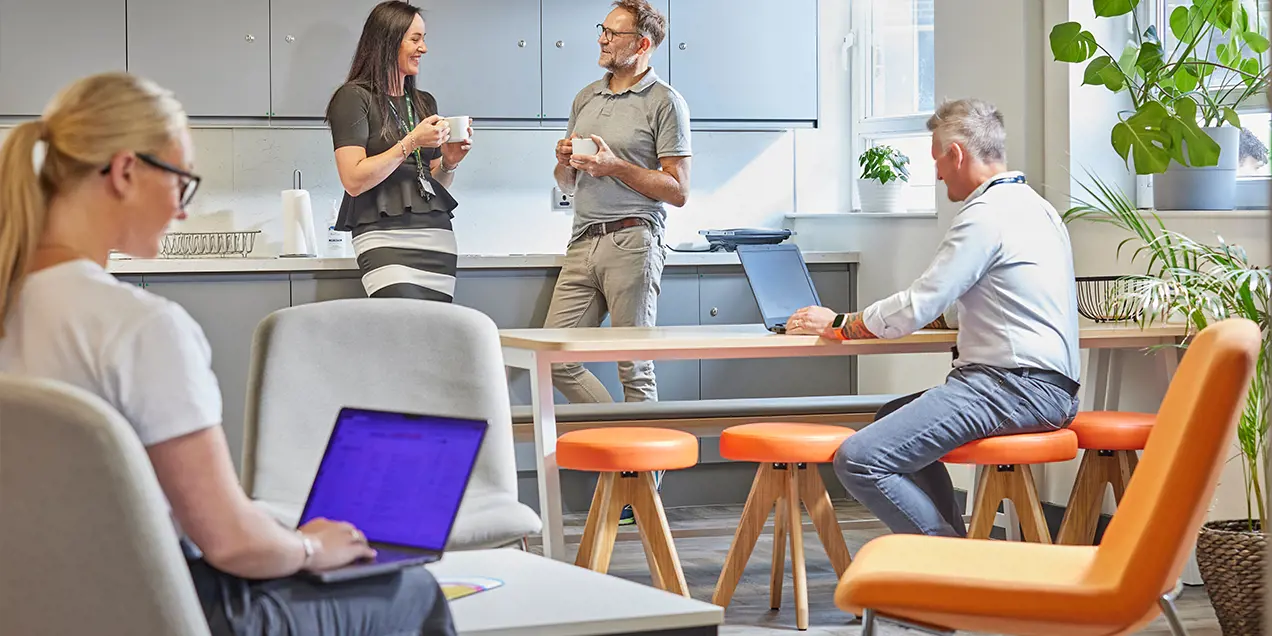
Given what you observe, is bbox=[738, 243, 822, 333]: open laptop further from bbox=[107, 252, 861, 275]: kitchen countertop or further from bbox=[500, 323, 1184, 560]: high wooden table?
bbox=[107, 252, 861, 275]: kitchen countertop

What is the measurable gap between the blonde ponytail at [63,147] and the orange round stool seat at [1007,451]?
2.29m

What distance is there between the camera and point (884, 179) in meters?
5.52

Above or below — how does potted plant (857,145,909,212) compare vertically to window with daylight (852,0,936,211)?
below

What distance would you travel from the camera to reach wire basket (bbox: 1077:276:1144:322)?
4.02m

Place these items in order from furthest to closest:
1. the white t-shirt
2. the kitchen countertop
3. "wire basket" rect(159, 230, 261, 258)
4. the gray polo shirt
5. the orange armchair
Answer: "wire basket" rect(159, 230, 261, 258) → the kitchen countertop → the gray polo shirt → the orange armchair → the white t-shirt

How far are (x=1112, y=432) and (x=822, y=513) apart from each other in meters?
0.74

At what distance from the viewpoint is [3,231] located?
161 centimetres

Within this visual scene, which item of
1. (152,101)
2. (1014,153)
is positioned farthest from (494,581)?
(1014,153)

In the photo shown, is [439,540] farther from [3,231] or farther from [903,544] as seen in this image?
[903,544]

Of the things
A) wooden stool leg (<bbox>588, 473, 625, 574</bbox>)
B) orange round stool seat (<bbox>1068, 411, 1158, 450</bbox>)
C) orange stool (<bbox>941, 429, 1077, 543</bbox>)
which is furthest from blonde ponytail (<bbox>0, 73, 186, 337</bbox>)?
orange round stool seat (<bbox>1068, 411, 1158, 450</bbox>)

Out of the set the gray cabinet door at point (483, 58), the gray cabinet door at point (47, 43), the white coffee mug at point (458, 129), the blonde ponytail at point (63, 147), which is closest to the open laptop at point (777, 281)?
the white coffee mug at point (458, 129)

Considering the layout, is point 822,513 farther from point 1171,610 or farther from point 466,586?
point 466,586

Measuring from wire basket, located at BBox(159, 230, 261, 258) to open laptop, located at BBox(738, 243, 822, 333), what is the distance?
2.29 metres

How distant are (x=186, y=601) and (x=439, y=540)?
305 mm
